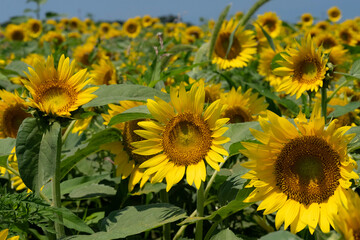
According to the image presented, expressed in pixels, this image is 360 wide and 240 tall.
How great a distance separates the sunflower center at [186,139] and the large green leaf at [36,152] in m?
0.38

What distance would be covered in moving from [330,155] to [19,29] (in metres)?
6.80

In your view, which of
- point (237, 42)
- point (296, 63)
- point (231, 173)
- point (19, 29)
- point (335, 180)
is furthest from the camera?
point (19, 29)

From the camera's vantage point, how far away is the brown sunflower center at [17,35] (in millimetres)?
7159

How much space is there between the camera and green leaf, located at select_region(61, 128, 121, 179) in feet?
5.68

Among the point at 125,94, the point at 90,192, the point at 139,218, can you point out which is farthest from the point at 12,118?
the point at 139,218

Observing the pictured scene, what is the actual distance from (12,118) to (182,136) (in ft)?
2.90

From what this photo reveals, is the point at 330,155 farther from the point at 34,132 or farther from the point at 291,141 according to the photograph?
the point at 34,132

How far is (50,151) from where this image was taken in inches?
59.2

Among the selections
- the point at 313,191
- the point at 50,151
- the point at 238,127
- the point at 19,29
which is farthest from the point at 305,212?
the point at 19,29

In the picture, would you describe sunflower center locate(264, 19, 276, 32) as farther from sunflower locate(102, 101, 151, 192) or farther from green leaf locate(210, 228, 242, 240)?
green leaf locate(210, 228, 242, 240)

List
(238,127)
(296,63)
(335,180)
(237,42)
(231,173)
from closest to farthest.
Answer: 1. (335,180)
2. (238,127)
3. (231,173)
4. (296,63)
5. (237,42)

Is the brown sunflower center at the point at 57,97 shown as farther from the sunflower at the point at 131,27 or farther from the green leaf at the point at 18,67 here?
the sunflower at the point at 131,27

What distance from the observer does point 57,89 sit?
1.62 meters

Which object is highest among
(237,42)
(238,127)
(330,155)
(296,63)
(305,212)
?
(237,42)
